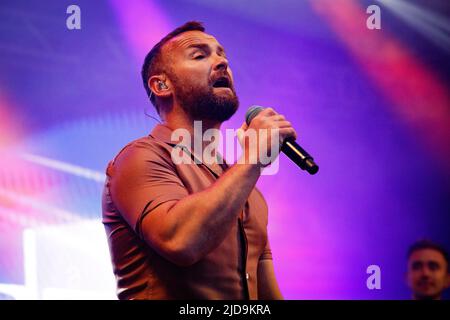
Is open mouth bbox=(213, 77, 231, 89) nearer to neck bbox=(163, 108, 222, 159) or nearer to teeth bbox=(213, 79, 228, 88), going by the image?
teeth bbox=(213, 79, 228, 88)

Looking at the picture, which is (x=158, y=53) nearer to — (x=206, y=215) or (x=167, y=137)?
(x=167, y=137)

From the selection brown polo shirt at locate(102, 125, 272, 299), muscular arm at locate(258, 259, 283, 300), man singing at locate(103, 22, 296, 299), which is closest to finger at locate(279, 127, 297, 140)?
man singing at locate(103, 22, 296, 299)

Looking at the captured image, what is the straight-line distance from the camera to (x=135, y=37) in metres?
2.65

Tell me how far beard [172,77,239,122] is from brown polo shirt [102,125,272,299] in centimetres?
23

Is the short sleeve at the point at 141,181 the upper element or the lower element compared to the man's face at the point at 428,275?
upper

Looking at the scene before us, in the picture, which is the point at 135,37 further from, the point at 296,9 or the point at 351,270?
the point at 351,270

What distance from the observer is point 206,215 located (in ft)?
4.16

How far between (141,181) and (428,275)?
1.62 meters

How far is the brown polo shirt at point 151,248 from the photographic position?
137cm

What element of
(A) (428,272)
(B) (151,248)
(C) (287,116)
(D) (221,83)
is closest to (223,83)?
(D) (221,83)

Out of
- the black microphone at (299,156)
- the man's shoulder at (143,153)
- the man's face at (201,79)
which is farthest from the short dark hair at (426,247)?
the man's shoulder at (143,153)

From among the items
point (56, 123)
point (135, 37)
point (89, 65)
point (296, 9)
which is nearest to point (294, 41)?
point (296, 9)

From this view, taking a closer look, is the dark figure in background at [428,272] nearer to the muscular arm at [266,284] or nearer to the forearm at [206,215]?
the muscular arm at [266,284]

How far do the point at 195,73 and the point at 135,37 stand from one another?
0.98 metres
